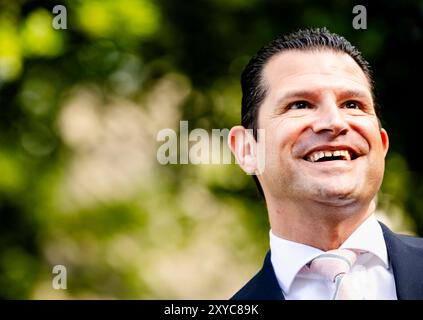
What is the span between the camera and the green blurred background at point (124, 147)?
3.78 m

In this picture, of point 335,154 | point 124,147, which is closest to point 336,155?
point 335,154

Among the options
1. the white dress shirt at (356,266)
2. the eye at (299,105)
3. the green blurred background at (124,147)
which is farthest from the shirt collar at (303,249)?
the green blurred background at (124,147)

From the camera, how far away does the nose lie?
1.56 m

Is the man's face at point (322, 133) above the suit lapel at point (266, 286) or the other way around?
above

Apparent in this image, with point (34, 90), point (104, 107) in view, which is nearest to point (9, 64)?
point (34, 90)

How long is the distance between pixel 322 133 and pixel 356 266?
0.29 m

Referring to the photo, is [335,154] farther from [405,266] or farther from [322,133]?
[405,266]

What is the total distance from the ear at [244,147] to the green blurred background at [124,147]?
197cm

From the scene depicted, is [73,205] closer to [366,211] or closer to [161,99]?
[161,99]

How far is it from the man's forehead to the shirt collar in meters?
0.28

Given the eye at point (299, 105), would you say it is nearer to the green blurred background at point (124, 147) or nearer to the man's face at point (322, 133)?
the man's face at point (322, 133)

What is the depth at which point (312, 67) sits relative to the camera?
162 centimetres

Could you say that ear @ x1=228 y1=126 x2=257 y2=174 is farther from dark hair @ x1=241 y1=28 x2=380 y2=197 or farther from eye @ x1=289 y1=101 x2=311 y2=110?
eye @ x1=289 y1=101 x2=311 y2=110

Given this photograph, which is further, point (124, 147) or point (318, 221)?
point (124, 147)
